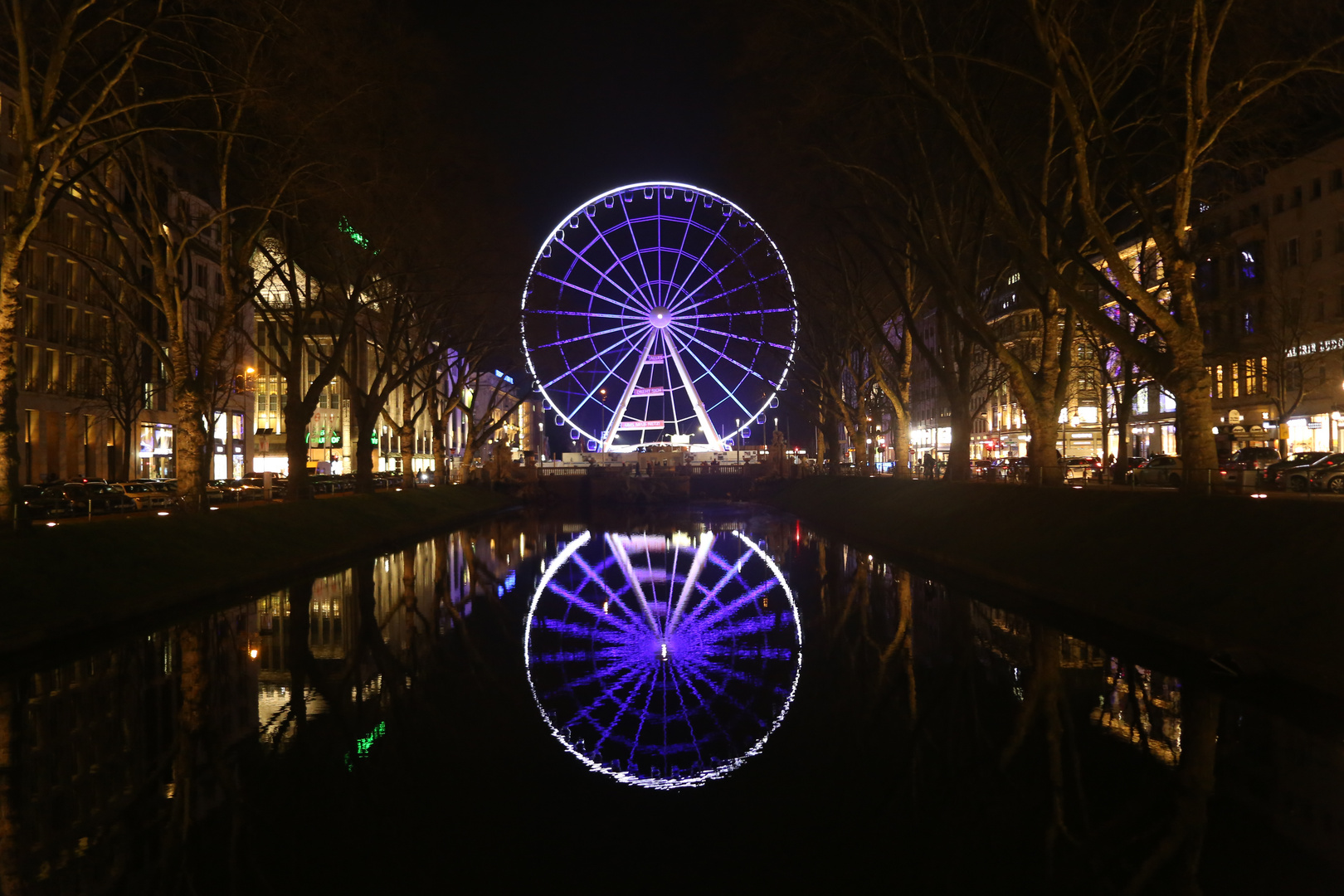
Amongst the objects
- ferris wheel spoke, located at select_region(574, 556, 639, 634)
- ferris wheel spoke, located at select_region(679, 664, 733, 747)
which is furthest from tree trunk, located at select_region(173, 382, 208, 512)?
ferris wheel spoke, located at select_region(679, 664, 733, 747)

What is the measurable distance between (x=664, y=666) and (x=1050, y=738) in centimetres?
559

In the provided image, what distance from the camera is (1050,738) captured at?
33.4 ft

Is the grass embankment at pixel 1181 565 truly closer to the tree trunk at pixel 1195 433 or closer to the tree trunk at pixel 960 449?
the tree trunk at pixel 1195 433

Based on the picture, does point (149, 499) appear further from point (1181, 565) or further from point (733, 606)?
point (1181, 565)

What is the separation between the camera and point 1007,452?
383 ft

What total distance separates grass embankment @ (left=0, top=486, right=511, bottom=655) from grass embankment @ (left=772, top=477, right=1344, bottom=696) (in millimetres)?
15905

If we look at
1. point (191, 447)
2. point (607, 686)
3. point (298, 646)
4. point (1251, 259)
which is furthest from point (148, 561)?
point (1251, 259)

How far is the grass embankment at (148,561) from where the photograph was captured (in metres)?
17.0

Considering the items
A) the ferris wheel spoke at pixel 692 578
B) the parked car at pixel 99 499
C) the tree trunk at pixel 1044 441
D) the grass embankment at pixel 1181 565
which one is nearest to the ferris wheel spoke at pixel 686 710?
the ferris wheel spoke at pixel 692 578

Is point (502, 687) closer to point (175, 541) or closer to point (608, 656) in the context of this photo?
point (608, 656)

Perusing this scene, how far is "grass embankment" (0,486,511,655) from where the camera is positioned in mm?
17000

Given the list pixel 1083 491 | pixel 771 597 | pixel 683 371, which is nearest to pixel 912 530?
→ pixel 1083 491

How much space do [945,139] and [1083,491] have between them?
12336 millimetres

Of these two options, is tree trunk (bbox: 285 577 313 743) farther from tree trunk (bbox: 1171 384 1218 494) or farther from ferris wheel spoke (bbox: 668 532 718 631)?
tree trunk (bbox: 1171 384 1218 494)
